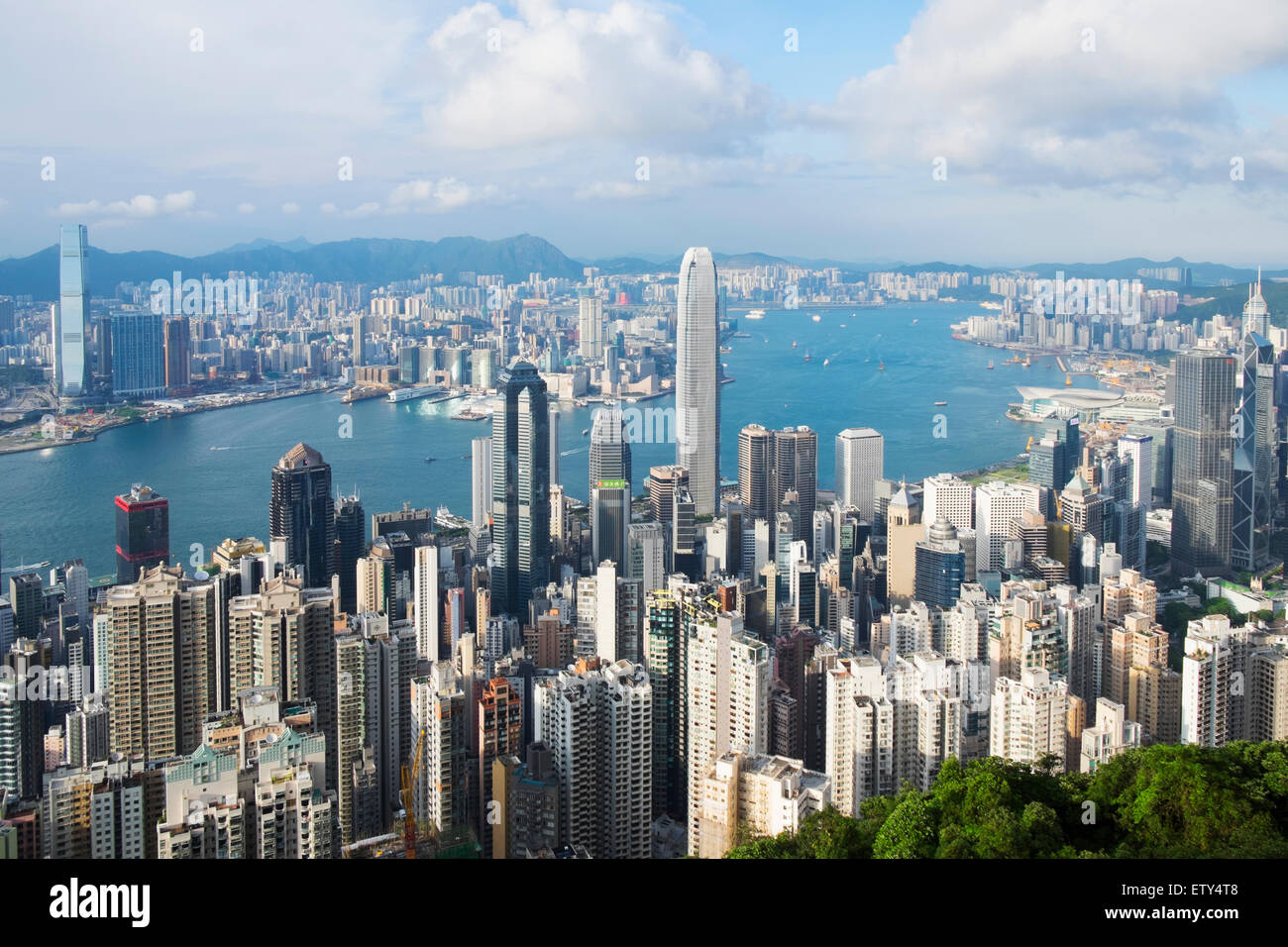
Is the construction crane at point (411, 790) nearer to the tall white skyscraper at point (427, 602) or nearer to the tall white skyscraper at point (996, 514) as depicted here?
the tall white skyscraper at point (427, 602)

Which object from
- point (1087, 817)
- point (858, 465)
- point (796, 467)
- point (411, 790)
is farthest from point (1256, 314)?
point (1087, 817)

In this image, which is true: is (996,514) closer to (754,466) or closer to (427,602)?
(754,466)

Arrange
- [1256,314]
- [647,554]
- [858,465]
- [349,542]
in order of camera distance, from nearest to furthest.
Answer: [647,554] < [349,542] < [1256,314] < [858,465]

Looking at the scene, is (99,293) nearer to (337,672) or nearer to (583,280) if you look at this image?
(583,280)
